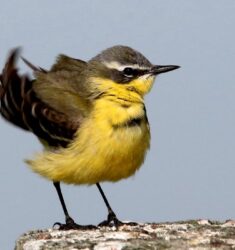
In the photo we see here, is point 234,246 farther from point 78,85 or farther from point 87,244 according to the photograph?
point 78,85

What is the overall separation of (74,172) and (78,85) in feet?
3.48

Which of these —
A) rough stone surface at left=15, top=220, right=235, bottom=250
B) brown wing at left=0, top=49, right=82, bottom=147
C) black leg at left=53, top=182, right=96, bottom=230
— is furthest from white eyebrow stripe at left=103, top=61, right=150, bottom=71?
rough stone surface at left=15, top=220, right=235, bottom=250

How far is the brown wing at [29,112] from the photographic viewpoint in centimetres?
902

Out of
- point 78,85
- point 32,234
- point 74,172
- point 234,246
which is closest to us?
point 234,246

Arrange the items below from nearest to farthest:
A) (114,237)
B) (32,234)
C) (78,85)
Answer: (114,237) → (32,234) → (78,85)

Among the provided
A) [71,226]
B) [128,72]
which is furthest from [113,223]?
[128,72]

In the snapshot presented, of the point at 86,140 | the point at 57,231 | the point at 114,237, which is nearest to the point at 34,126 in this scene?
the point at 86,140

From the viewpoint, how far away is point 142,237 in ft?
24.2

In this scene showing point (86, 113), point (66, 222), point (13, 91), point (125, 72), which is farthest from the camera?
point (13, 91)

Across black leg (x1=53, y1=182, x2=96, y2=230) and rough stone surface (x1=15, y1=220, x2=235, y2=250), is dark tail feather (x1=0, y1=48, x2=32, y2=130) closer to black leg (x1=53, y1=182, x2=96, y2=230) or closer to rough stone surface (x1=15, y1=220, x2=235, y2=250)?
black leg (x1=53, y1=182, x2=96, y2=230)

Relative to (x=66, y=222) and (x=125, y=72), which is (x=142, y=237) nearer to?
(x=66, y=222)

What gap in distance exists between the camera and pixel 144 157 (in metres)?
8.93

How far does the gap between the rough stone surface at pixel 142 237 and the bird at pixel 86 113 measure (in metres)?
0.68

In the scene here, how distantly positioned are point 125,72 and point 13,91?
125 centimetres
